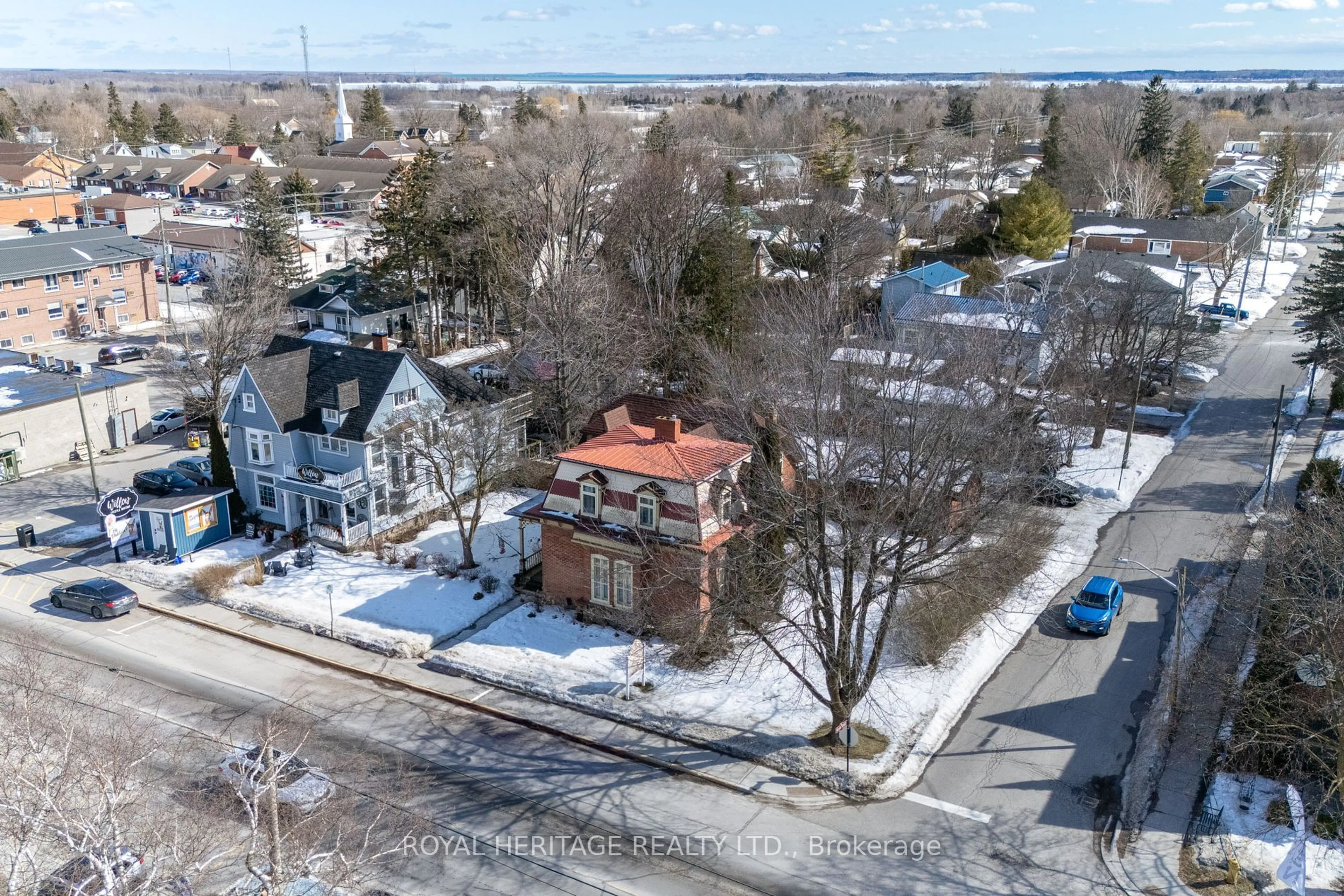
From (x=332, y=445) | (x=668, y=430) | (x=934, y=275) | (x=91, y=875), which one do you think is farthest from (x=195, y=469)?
(x=934, y=275)

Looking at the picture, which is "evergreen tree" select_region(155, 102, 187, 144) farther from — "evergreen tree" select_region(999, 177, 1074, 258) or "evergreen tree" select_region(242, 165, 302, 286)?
"evergreen tree" select_region(999, 177, 1074, 258)

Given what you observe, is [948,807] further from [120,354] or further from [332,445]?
[120,354]

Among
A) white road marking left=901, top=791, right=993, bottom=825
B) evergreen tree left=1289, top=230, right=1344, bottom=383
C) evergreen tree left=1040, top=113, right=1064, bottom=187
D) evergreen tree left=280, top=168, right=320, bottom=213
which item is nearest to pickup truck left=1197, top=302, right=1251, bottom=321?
evergreen tree left=1289, top=230, right=1344, bottom=383

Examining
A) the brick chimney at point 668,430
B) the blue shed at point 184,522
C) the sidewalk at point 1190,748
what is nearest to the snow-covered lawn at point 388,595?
the blue shed at point 184,522

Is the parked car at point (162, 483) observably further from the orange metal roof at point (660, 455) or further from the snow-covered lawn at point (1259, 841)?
the snow-covered lawn at point (1259, 841)

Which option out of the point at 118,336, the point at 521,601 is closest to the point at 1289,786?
the point at 521,601

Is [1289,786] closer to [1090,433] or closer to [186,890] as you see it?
[186,890]
